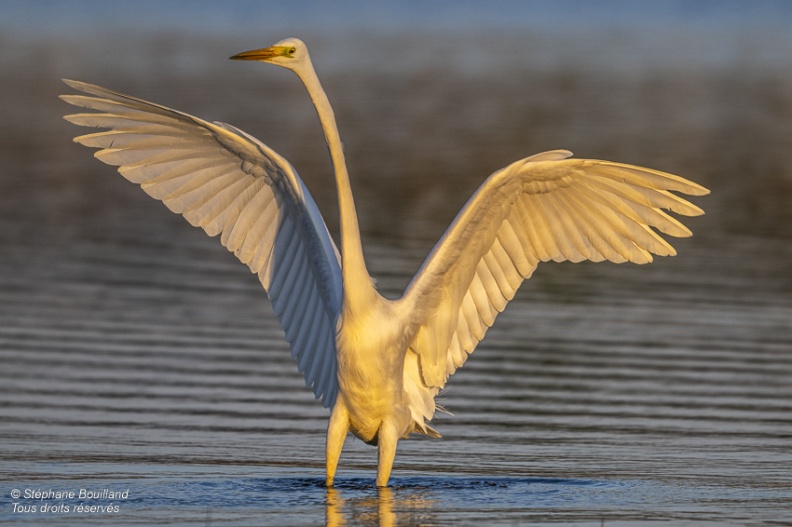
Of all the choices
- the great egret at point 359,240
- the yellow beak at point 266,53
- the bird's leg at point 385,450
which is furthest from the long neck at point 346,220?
the bird's leg at point 385,450

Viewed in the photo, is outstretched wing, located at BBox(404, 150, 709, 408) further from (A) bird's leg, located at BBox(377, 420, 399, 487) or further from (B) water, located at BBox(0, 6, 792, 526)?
(B) water, located at BBox(0, 6, 792, 526)

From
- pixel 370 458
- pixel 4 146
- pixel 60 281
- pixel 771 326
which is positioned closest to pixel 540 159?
pixel 370 458

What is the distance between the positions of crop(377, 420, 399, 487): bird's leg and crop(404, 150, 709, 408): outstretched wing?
43 centimetres

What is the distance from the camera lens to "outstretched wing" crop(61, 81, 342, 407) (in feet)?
33.3

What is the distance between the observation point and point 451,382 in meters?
12.9

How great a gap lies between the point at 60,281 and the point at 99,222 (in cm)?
306

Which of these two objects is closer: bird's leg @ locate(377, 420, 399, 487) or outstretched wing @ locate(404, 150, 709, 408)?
outstretched wing @ locate(404, 150, 709, 408)

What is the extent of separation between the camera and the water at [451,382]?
967cm

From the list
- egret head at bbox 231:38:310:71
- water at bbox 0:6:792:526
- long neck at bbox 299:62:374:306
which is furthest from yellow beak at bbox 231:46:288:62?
water at bbox 0:6:792:526

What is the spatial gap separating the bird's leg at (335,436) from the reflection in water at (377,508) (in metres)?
0.13

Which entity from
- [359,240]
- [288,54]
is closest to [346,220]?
[359,240]

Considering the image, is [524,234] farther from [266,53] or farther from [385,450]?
[266,53]

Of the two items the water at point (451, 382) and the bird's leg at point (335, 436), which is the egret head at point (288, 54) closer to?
the bird's leg at point (335, 436)

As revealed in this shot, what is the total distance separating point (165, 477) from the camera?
389 inches
